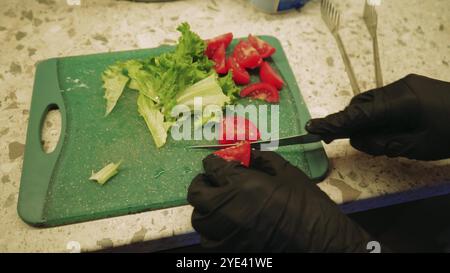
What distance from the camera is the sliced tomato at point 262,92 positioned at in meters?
1.21

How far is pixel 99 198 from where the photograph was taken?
39.4 inches

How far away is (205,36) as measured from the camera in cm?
140

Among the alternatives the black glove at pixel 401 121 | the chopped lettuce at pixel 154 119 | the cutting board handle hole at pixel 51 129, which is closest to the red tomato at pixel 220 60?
the chopped lettuce at pixel 154 119

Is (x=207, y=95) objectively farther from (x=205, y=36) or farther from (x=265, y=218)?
(x=265, y=218)

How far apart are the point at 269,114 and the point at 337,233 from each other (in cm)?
44

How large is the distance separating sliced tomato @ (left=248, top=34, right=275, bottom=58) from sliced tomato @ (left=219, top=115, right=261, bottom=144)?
11.2 inches

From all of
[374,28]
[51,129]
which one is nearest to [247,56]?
[374,28]

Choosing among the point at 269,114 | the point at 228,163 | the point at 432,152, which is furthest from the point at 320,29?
the point at 228,163

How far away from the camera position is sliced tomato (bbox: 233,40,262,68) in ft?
4.08

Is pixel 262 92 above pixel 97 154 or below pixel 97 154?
above

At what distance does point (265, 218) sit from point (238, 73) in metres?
0.53

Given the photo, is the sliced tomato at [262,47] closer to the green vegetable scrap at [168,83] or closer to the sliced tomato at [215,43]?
the sliced tomato at [215,43]

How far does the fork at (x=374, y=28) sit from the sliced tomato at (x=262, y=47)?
377 mm
